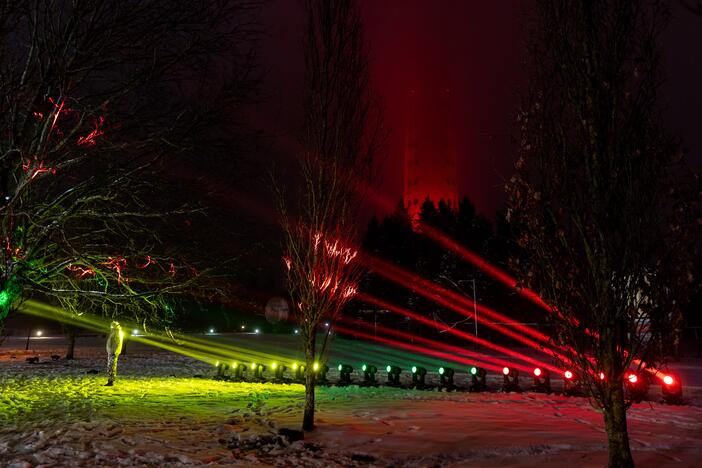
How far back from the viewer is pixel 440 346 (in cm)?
3512

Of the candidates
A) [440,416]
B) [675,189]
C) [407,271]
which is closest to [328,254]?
[440,416]

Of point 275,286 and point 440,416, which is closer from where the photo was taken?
point 440,416

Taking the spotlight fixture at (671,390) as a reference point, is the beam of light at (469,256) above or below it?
above

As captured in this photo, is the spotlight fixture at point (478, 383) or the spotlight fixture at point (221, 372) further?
the spotlight fixture at point (221, 372)

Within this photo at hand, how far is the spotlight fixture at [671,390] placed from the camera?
41.4 ft

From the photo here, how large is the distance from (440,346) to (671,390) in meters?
22.8

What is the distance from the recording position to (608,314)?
565 centimetres

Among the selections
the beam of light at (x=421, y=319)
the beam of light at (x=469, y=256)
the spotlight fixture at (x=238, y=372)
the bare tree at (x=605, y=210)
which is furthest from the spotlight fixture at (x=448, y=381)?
the beam of light at (x=469, y=256)

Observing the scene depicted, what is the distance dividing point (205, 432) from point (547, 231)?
668cm

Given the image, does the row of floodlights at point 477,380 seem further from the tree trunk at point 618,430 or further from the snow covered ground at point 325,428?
the tree trunk at point 618,430

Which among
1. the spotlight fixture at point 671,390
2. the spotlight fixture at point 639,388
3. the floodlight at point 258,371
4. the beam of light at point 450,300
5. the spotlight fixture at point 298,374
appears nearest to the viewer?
the spotlight fixture at point 639,388

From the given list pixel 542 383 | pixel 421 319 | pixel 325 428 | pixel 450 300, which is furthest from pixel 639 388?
pixel 421 319

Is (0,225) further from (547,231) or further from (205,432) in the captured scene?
(547,231)

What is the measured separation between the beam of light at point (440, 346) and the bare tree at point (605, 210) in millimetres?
16414
